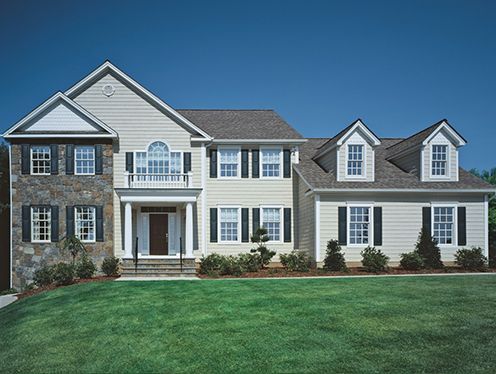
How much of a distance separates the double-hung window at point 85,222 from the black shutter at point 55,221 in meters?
0.82

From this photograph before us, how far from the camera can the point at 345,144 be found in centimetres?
2464

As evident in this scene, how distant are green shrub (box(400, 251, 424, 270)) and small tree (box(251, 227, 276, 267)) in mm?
5546

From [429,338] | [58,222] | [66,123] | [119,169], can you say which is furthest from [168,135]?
[429,338]

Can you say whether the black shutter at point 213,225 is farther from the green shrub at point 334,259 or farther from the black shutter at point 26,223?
the black shutter at point 26,223

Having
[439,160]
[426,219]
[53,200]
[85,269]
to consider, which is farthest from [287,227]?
[53,200]

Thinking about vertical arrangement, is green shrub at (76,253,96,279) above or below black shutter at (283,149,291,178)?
below

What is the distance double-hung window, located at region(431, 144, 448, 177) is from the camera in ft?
82.6

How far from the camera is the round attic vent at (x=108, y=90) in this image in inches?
Answer: 996

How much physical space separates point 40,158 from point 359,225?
47.7ft

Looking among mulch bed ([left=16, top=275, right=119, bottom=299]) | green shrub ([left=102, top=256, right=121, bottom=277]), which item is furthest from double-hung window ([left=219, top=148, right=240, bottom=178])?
mulch bed ([left=16, top=275, right=119, bottom=299])

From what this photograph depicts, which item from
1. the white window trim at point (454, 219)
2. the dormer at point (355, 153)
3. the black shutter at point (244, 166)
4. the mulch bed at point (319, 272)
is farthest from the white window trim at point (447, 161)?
the black shutter at point (244, 166)

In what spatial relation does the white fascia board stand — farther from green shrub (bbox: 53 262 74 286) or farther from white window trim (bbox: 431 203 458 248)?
white window trim (bbox: 431 203 458 248)

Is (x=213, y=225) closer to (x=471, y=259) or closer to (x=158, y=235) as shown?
(x=158, y=235)

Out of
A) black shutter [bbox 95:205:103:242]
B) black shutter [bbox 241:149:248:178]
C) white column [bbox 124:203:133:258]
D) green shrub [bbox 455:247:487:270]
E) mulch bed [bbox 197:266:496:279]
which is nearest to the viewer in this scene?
mulch bed [bbox 197:266:496:279]
